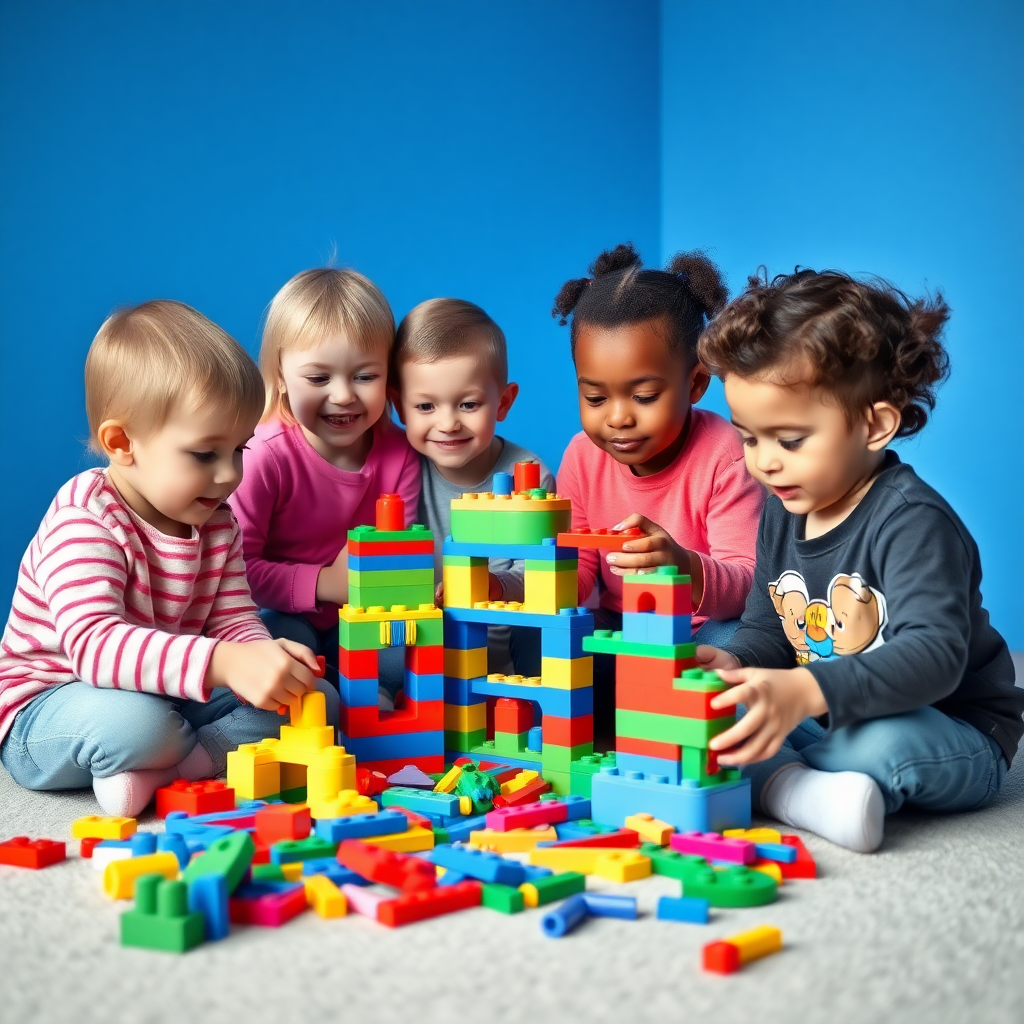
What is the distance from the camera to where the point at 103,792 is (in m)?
1.15

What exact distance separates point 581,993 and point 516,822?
31cm

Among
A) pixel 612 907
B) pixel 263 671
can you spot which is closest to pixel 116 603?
pixel 263 671

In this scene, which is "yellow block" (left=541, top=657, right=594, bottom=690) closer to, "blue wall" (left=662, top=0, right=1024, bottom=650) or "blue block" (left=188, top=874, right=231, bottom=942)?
"blue block" (left=188, top=874, right=231, bottom=942)

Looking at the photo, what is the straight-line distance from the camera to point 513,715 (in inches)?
48.0

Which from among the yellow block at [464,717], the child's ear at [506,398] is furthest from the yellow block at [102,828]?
the child's ear at [506,398]

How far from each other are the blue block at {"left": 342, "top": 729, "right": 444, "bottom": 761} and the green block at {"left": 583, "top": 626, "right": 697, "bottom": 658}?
22 centimetres

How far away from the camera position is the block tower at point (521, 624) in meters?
1.17

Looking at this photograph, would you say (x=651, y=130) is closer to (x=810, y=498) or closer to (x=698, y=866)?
(x=810, y=498)

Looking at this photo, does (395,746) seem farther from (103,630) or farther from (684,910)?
(684,910)

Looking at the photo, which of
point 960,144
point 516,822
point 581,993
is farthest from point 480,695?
point 960,144

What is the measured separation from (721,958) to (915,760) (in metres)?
0.39

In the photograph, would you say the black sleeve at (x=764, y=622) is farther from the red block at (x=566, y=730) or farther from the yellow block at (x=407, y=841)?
the yellow block at (x=407, y=841)

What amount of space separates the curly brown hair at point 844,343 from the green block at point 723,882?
464 mm

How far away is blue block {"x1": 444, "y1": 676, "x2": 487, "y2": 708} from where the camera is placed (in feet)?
4.10
